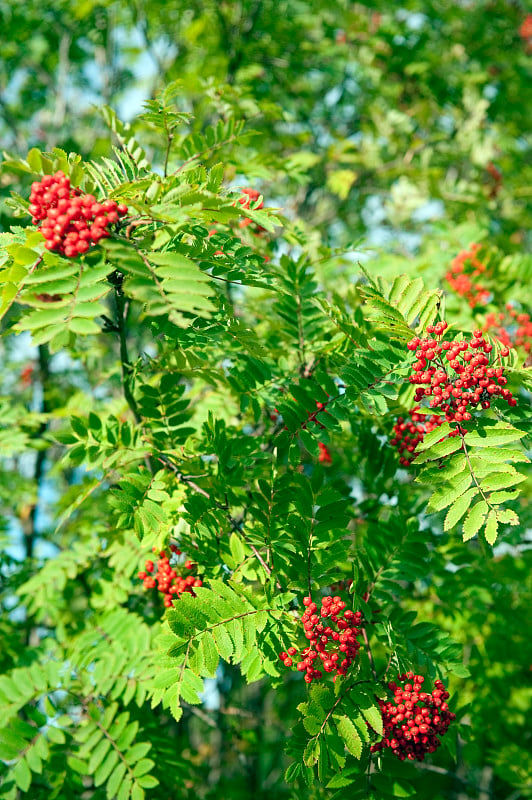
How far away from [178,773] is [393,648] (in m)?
1.22

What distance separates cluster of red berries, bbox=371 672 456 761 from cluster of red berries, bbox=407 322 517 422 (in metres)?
0.83

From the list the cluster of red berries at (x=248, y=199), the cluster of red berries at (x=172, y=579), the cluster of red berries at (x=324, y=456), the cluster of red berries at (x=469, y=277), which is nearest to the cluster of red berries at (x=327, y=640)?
the cluster of red berries at (x=172, y=579)

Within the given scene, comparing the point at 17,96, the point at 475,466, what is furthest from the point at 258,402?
the point at 17,96

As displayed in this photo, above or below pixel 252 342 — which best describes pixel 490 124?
above

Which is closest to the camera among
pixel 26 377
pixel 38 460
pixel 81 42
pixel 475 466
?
pixel 475 466

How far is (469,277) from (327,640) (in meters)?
2.19

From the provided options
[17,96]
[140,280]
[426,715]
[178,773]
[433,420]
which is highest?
[17,96]

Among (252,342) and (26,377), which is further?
(26,377)

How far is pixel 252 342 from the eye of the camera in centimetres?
191

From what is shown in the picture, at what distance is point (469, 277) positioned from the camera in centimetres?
320

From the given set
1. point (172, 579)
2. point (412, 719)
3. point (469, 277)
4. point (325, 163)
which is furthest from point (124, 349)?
point (325, 163)

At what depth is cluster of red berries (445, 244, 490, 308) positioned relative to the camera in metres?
3.10

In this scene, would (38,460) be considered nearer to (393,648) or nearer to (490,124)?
(393,648)

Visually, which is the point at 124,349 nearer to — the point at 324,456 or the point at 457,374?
the point at 457,374
